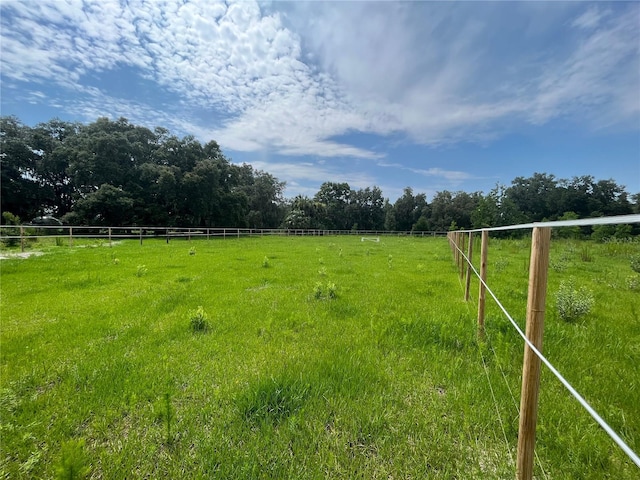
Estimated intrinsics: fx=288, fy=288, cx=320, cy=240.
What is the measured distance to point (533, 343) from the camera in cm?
153

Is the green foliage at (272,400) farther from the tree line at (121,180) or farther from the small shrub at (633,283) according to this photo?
the tree line at (121,180)

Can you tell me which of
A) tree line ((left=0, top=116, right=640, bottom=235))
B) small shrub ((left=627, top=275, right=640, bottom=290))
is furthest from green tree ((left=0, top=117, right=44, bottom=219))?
small shrub ((left=627, top=275, right=640, bottom=290))

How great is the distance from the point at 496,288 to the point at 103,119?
1761 inches

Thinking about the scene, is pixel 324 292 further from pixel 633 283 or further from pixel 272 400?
pixel 633 283

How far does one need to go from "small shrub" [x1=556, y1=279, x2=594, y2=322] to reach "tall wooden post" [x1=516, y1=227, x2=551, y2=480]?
376 cm

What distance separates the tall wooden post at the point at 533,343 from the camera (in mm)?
1479

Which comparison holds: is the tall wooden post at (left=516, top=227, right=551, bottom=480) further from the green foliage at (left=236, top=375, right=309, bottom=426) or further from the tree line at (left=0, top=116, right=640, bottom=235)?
the tree line at (left=0, top=116, right=640, bottom=235)

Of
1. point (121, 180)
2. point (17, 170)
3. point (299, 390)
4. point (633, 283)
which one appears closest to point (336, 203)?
point (121, 180)

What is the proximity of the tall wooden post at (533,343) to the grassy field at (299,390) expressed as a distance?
343 mm

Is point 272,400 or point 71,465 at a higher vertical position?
point 71,465

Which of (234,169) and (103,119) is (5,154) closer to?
(103,119)

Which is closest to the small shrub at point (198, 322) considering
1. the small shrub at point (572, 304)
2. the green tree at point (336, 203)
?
the small shrub at point (572, 304)

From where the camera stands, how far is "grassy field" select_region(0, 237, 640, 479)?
73.8 inches

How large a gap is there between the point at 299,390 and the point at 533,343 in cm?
184
